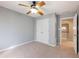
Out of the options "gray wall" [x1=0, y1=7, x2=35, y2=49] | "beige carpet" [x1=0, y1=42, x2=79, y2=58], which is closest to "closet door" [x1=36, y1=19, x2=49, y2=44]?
"gray wall" [x1=0, y1=7, x2=35, y2=49]

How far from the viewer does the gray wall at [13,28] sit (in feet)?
14.5

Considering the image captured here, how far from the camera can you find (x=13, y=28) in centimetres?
512

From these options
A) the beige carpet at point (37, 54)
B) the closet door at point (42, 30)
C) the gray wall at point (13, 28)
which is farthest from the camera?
the closet door at point (42, 30)

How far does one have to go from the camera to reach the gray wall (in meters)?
4.43

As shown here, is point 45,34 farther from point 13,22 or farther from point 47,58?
point 47,58

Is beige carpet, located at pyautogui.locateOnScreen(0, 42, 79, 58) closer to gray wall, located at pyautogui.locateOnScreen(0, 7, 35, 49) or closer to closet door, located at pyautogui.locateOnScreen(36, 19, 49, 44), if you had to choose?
gray wall, located at pyautogui.locateOnScreen(0, 7, 35, 49)

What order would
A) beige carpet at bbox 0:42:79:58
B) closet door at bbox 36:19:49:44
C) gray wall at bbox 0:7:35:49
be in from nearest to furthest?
beige carpet at bbox 0:42:79:58, gray wall at bbox 0:7:35:49, closet door at bbox 36:19:49:44

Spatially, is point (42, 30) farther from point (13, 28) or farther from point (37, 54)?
point (37, 54)

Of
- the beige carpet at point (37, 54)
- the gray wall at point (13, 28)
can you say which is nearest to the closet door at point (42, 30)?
the gray wall at point (13, 28)

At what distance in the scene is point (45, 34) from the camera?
6324 mm

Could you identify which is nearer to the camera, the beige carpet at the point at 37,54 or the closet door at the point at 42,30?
the beige carpet at the point at 37,54

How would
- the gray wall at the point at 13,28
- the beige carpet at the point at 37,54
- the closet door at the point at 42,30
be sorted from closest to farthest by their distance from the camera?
the beige carpet at the point at 37,54 → the gray wall at the point at 13,28 → the closet door at the point at 42,30

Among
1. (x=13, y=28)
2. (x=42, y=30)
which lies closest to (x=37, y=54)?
(x=13, y=28)

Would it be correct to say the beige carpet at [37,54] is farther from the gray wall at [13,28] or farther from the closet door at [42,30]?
the closet door at [42,30]
